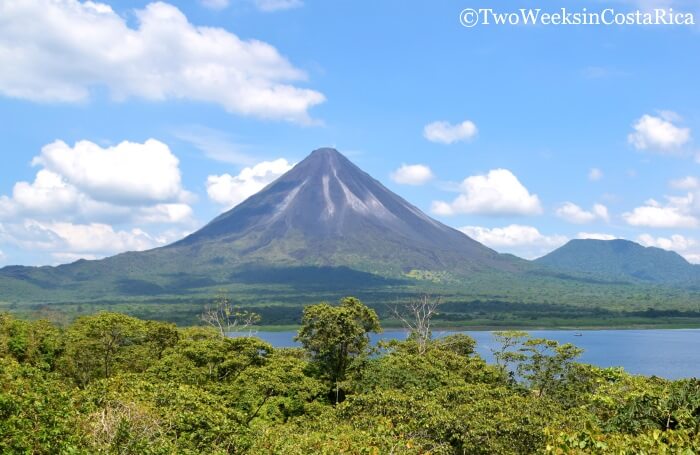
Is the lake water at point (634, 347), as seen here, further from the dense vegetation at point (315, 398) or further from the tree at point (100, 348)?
the tree at point (100, 348)

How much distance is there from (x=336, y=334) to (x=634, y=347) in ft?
363

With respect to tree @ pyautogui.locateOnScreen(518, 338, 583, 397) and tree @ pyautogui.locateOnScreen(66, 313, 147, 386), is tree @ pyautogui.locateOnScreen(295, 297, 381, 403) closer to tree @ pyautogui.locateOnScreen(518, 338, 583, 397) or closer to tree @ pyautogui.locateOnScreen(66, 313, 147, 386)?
tree @ pyautogui.locateOnScreen(518, 338, 583, 397)

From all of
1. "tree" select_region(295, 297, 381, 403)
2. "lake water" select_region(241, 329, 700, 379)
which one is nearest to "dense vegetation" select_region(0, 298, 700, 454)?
"tree" select_region(295, 297, 381, 403)

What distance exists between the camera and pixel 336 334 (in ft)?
115

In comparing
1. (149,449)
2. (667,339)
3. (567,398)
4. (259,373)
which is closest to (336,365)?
(259,373)

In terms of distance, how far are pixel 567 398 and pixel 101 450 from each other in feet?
107

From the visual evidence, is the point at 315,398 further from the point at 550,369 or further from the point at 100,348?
the point at 550,369

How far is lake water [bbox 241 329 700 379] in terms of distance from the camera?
3686 inches

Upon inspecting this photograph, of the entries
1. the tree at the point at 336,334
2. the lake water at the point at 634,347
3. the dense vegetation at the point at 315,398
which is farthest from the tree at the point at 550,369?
the lake water at the point at 634,347

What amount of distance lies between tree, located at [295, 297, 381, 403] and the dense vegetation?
0.09m

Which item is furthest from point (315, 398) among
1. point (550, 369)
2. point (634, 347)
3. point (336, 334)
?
point (634, 347)

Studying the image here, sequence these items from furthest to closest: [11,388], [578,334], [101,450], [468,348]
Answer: [578,334]
[468,348]
[11,388]
[101,450]

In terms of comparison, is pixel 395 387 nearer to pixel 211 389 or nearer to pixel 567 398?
pixel 211 389

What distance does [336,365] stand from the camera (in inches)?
1444
